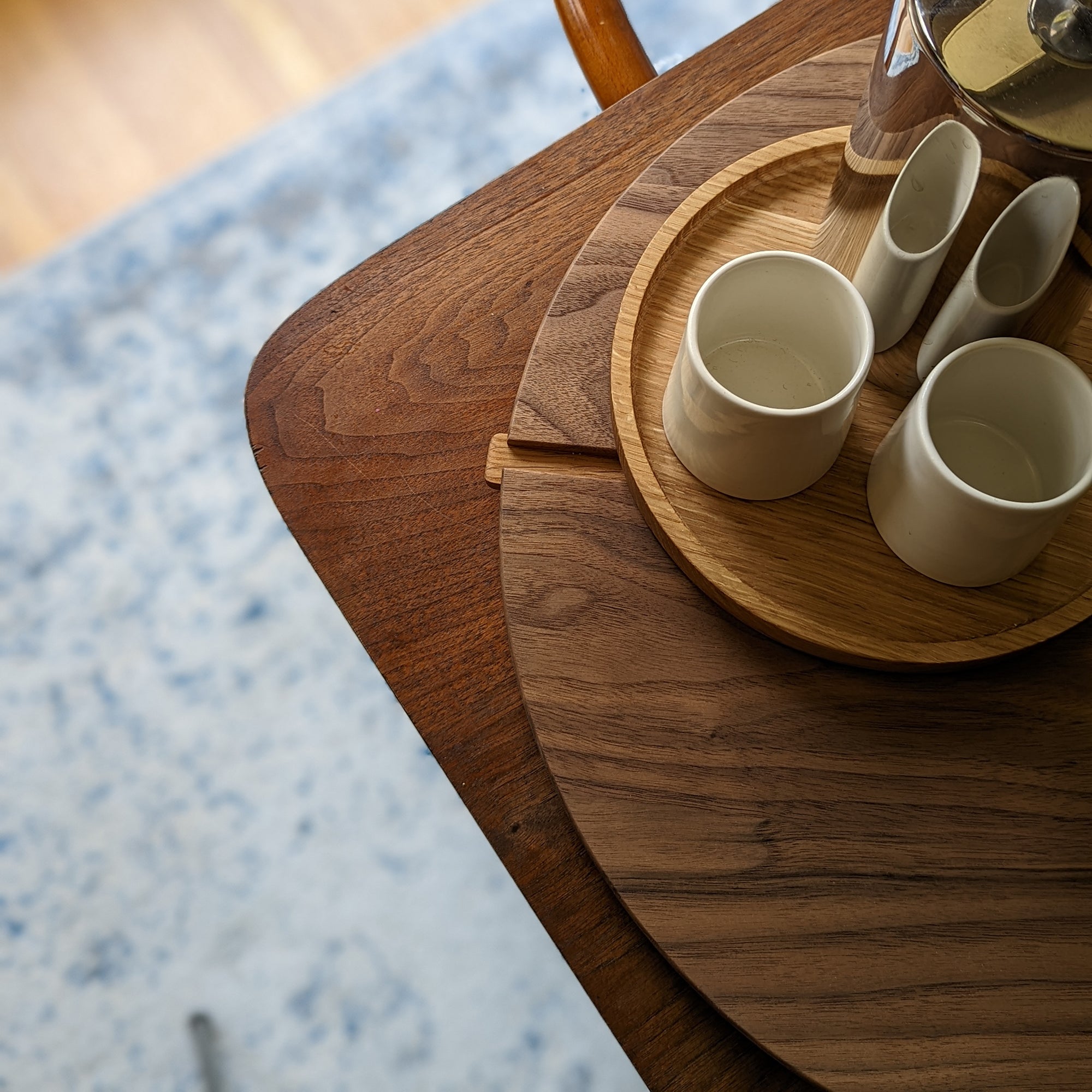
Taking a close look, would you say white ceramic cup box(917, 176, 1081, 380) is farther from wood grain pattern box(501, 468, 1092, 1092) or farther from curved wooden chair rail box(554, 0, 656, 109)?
curved wooden chair rail box(554, 0, 656, 109)

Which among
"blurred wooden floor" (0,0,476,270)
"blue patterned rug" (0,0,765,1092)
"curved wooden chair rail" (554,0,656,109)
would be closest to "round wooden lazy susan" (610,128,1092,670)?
"curved wooden chair rail" (554,0,656,109)

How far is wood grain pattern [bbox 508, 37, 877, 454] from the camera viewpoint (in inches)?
18.6

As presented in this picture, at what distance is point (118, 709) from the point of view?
957 millimetres

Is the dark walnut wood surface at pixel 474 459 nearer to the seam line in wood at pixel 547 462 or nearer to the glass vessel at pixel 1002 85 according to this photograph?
the seam line in wood at pixel 547 462

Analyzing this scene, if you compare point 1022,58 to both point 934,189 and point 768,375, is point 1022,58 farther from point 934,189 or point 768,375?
point 768,375

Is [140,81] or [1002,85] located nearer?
[1002,85]

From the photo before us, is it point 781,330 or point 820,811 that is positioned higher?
point 781,330

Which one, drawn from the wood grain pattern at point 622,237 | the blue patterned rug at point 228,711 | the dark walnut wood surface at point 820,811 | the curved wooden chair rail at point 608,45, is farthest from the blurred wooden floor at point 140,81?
the dark walnut wood surface at point 820,811

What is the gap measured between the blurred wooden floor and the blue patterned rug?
0.04m

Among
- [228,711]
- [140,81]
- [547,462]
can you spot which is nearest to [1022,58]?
[547,462]

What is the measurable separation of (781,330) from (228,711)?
28.0 inches

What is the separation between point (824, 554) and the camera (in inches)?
17.0

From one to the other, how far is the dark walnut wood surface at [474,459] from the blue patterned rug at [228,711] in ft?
1.30

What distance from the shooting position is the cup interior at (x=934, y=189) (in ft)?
1.14
